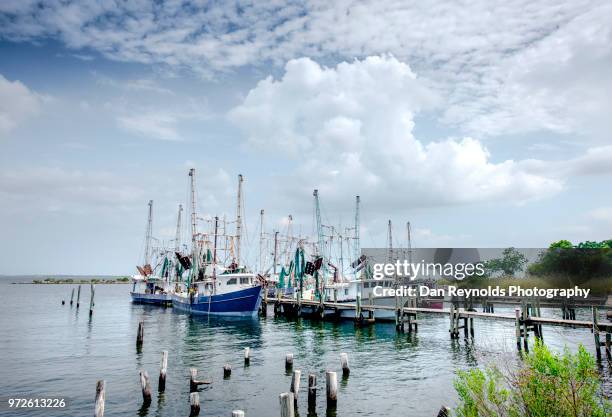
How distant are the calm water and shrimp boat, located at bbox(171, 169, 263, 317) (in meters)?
3.30

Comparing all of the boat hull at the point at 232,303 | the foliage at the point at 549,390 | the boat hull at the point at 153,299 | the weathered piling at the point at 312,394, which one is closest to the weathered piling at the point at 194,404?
the weathered piling at the point at 312,394

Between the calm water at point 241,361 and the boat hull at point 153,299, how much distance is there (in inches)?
1217

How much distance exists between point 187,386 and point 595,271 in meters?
77.3

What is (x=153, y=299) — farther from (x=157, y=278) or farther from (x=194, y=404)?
(x=194, y=404)

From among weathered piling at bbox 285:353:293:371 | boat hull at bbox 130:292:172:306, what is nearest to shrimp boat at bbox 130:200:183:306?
boat hull at bbox 130:292:172:306

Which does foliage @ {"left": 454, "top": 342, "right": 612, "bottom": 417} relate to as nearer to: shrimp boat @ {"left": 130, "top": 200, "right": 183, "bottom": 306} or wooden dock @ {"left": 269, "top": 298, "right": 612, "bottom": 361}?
wooden dock @ {"left": 269, "top": 298, "right": 612, "bottom": 361}

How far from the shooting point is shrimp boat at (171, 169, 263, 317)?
5400 cm

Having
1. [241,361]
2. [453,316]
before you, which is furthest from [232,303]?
[453,316]

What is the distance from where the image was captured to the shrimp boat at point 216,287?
177 feet

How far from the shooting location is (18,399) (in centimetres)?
2055

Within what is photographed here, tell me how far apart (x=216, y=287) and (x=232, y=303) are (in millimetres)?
4915

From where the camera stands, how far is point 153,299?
288 feet

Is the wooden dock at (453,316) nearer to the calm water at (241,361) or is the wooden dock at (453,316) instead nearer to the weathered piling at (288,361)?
the calm water at (241,361)

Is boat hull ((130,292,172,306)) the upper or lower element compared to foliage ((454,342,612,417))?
lower
